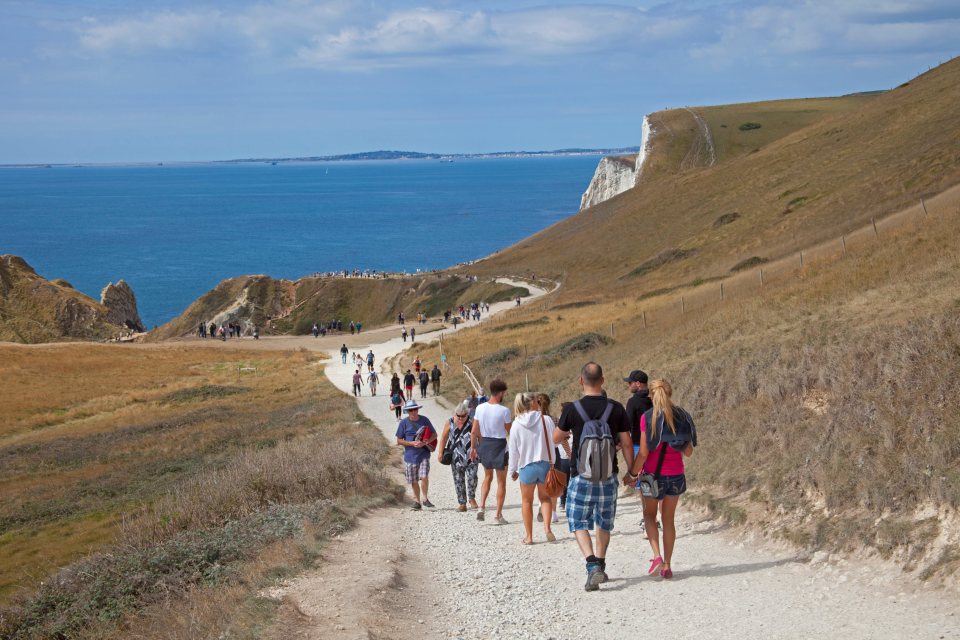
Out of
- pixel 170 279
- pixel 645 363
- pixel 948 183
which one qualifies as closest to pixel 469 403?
pixel 645 363

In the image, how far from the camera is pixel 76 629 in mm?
10125

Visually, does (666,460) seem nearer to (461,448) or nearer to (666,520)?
(666,520)

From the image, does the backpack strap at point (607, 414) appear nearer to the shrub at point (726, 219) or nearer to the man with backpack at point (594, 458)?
the man with backpack at point (594, 458)

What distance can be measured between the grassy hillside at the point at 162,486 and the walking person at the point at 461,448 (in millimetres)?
1266

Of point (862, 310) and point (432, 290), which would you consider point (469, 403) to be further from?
point (432, 290)

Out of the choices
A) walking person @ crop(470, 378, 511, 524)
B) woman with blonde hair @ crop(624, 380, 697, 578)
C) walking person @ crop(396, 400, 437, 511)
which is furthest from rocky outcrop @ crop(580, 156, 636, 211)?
woman with blonde hair @ crop(624, 380, 697, 578)

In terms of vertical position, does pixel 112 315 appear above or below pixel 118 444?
above

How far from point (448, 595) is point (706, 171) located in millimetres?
89217

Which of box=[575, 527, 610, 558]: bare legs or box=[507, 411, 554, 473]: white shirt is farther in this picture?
box=[507, 411, 554, 473]: white shirt

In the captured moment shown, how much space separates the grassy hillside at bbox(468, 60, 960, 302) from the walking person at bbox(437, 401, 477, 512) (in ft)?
116

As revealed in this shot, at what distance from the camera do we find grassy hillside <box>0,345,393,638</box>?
1034 cm

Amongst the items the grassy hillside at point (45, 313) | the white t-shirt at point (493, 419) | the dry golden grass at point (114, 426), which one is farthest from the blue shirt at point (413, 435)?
the grassy hillside at point (45, 313)

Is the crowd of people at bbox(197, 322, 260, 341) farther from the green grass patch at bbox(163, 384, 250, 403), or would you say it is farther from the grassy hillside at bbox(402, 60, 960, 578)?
the grassy hillside at bbox(402, 60, 960, 578)

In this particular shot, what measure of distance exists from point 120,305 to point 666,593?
89.8 metres
